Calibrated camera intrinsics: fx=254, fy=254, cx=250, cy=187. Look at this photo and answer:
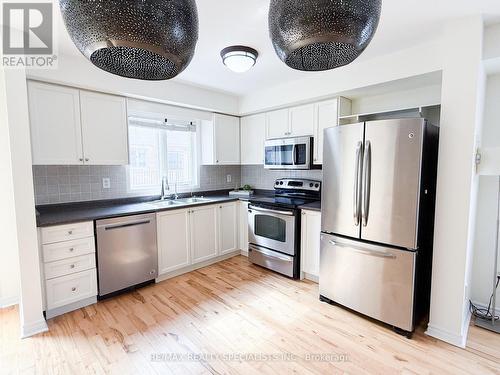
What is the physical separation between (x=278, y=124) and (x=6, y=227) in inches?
125

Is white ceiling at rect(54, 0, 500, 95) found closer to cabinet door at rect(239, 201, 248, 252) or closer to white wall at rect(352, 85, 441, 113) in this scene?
white wall at rect(352, 85, 441, 113)

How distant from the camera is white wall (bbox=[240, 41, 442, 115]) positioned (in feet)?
7.16

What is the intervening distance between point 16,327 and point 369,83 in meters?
3.85

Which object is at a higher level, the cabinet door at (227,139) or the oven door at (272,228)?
the cabinet door at (227,139)

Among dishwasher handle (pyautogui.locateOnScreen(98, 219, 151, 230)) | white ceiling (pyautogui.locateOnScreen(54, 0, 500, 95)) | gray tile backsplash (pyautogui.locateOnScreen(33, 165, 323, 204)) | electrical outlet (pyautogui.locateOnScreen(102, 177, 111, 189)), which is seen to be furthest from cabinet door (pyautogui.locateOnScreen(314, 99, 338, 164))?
electrical outlet (pyautogui.locateOnScreen(102, 177, 111, 189))

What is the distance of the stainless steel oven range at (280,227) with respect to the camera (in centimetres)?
296

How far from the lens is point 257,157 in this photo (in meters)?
3.82

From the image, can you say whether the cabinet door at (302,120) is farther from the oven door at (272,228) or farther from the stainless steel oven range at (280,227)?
the oven door at (272,228)

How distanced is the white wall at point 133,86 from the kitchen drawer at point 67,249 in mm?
1489

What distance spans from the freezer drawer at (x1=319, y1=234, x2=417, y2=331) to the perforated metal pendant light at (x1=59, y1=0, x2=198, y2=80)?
2.14 metres

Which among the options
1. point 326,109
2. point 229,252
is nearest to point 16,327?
point 229,252

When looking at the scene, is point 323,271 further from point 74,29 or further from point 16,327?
point 16,327

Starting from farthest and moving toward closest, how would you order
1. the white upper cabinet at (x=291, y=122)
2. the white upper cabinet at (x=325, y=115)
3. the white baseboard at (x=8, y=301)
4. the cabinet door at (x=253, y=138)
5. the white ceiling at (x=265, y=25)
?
the cabinet door at (x=253, y=138) → the white upper cabinet at (x=291, y=122) → the white upper cabinet at (x=325, y=115) → the white baseboard at (x=8, y=301) → the white ceiling at (x=265, y=25)

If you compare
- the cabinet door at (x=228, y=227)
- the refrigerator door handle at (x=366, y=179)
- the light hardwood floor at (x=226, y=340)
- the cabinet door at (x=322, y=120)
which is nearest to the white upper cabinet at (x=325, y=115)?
the cabinet door at (x=322, y=120)
